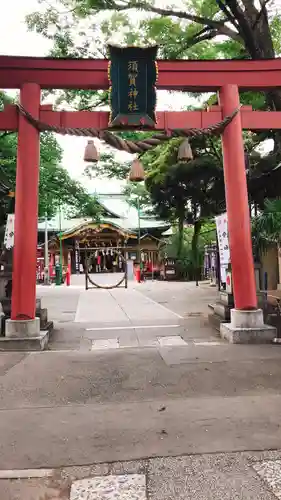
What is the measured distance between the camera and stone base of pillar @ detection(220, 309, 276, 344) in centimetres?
735

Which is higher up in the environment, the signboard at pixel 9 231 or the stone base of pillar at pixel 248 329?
the signboard at pixel 9 231

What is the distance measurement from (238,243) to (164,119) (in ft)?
8.89

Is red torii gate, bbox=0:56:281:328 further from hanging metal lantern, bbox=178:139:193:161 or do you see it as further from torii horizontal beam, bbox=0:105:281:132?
hanging metal lantern, bbox=178:139:193:161


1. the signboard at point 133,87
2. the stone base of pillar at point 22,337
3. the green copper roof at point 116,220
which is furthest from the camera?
the green copper roof at point 116,220

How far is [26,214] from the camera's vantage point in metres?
7.48

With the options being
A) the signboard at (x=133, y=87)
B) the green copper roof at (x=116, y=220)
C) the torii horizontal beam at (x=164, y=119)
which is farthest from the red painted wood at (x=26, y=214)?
the green copper roof at (x=116, y=220)

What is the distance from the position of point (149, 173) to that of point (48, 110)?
7097mm

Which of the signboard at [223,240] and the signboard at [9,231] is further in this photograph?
the signboard at [223,240]

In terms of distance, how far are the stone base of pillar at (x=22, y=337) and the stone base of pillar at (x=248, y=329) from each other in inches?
134

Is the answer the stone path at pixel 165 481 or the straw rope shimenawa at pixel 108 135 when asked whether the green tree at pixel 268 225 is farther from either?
the stone path at pixel 165 481

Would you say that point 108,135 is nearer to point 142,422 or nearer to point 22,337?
point 22,337

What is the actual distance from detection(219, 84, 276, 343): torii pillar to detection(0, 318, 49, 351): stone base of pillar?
11.3 ft

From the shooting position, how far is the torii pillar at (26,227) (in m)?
7.34

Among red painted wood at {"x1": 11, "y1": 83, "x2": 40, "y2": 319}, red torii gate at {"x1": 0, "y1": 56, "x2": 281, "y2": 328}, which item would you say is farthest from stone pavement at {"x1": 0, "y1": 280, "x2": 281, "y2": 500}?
red torii gate at {"x1": 0, "y1": 56, "x2": 281, "y2": 328}
